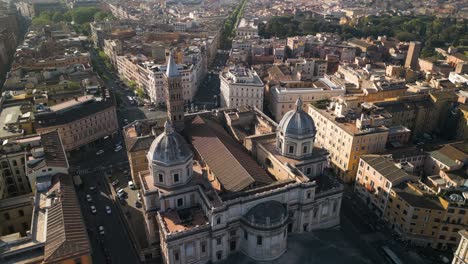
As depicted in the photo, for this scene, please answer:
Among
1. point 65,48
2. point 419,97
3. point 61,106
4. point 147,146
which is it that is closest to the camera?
point 147,146

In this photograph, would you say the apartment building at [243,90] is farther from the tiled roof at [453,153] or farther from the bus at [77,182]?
the tiled roof at [453,153]

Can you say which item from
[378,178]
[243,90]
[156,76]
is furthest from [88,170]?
[378,178]

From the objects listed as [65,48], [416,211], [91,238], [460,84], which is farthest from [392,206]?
[65,48]

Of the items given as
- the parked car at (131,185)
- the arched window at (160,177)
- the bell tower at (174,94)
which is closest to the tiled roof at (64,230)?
the arched window at (160,177)

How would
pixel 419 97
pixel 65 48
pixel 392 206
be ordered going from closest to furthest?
1. pixel 392 206
2. pixel 419 97
3. pixel 65 48

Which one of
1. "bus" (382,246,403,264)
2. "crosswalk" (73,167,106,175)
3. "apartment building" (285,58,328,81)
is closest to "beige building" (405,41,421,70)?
"apartment building" (285,58,328,81)

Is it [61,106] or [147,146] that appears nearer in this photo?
[147,146]

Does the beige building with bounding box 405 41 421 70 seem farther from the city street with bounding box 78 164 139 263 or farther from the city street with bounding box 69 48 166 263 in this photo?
the city street with bounding box 78 164 139 263

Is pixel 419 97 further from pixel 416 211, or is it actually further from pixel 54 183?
pixel 54 183
